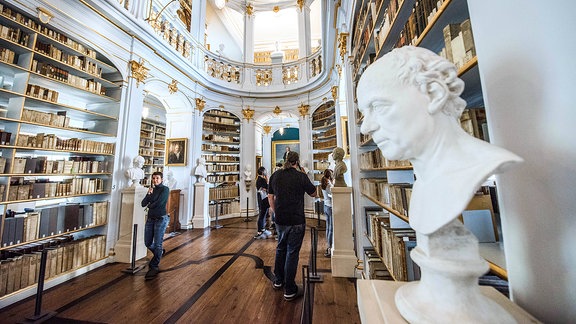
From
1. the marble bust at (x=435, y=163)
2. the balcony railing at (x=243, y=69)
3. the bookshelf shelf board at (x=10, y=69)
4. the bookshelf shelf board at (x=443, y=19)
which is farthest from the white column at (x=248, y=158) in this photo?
the marble bust at (x=435, y=163)

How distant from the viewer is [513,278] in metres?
0.55

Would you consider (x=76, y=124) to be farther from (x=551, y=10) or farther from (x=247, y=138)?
(x=551, y=10)

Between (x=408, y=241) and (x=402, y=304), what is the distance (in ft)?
3.01

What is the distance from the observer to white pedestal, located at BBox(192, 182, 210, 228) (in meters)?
5.05

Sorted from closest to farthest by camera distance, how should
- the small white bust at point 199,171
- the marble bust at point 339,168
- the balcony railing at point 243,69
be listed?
the marble bust at point 339,168 → the balcony railing at point 243,69 → the small white bust at point 199,171

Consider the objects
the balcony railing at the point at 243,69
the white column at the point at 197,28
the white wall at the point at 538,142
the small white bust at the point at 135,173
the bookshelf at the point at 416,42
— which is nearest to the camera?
the white wall at the point at 538,142

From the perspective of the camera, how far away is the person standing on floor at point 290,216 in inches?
82.9

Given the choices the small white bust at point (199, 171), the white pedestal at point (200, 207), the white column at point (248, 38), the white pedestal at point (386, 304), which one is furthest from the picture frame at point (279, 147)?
the white pedestal at point (386, 304)

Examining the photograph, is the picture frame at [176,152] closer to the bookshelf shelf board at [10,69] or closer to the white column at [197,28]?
the white column at [197,28]

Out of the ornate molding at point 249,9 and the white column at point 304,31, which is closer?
the white column at point 304,31

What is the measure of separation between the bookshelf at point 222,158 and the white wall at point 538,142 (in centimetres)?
605

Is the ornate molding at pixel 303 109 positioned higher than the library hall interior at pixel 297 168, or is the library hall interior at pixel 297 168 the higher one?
the ornate molding at pixel 303 109

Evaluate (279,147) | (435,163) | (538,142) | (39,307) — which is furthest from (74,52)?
(279,147)

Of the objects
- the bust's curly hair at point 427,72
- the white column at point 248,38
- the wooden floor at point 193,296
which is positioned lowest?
the wooden floor at point 193,296
